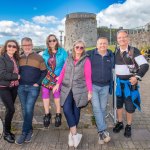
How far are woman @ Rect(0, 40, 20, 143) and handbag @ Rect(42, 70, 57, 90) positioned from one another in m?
0.57

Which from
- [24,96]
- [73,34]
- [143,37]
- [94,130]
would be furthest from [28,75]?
[73,34]

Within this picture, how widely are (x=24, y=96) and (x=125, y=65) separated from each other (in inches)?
84.9

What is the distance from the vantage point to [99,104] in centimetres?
561

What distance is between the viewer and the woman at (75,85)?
212 inches

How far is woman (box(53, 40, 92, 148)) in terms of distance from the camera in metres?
5.38

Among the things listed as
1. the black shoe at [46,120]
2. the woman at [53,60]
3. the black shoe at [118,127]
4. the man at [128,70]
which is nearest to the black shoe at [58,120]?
the black shoe at [46,120]

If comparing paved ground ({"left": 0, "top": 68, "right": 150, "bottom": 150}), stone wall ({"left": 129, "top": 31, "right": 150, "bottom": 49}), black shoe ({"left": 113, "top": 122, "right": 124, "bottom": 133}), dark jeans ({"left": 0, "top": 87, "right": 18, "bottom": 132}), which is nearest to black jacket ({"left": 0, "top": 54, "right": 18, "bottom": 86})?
dark jeans ({"left": 0, "top": 87, "right": 18, "bottom": 132})

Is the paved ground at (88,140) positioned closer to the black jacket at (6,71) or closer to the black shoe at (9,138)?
the black shoe at (9,138)

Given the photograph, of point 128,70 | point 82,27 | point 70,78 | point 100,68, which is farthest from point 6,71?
point 82,27

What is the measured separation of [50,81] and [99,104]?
1.10 meters

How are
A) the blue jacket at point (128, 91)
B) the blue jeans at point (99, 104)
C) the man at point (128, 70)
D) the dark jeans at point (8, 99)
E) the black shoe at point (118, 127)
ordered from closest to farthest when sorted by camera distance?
the dark jeans at point (8, 99) < the blue jeans at point (99, 104) < the man at point (128, 70) < the blue jacket at point (128, 91) < the black shoe at point (118, 127)

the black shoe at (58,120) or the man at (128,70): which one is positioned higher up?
the man at (128,70)

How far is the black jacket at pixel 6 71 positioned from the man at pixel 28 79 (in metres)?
0.25

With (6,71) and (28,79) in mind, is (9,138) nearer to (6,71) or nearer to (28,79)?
(28,79)
